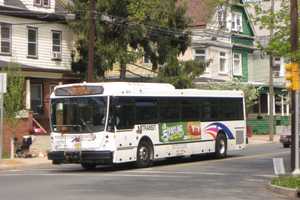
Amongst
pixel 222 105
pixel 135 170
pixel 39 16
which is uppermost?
pixel 39 16

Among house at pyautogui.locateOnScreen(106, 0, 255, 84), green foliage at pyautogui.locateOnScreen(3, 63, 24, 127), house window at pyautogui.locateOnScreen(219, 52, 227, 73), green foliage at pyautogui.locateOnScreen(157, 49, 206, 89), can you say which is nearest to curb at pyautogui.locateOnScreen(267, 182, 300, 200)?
green foliage at pyautogui.locateOnScreen(3, 63, 24, 127)

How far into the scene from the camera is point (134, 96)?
24797mm

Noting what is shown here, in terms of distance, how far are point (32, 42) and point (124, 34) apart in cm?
549

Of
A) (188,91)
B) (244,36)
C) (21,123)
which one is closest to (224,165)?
(188,91)

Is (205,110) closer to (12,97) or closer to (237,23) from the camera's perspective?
(12,97)

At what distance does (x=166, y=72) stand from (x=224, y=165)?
17.7m

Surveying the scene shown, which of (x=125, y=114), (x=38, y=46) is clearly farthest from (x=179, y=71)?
(x=125, y=114)

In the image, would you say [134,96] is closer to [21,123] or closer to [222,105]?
[222,105]

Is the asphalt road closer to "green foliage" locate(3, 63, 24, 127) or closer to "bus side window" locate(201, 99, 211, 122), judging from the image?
"bus side window" locate(201, 99, 211, 122)

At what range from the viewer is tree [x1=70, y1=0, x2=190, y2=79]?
41094mm

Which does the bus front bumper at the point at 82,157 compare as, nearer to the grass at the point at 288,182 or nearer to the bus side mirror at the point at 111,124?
the bus side mirror at the point at 111,124

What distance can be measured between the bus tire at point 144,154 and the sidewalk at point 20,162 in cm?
529

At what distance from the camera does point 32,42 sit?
41.2 m

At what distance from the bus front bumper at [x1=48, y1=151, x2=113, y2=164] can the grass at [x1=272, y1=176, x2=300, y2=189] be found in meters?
7.13
